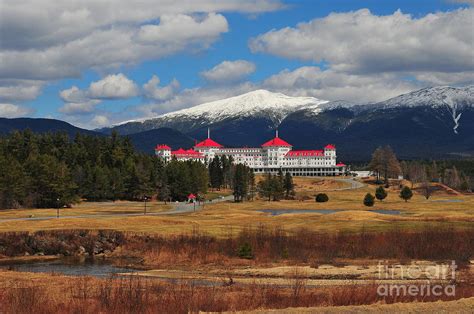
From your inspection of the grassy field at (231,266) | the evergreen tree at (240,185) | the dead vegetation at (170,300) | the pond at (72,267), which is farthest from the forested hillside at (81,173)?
the dead vegetation at (170,300)

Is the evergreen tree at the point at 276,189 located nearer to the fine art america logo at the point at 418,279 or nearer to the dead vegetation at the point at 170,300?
the fine art america logo at the point at 418,279

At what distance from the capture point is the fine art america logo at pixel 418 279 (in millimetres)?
34938

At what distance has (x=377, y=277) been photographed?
44344 mm

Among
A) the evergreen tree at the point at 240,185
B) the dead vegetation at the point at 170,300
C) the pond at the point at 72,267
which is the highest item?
the evergreen tree at the point at 240,185

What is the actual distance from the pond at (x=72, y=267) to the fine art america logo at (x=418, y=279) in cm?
2033

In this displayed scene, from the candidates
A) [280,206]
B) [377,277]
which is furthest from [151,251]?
[280,206]

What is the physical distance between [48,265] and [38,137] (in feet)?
412

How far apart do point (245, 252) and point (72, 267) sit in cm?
1483

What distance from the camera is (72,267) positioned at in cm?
5444

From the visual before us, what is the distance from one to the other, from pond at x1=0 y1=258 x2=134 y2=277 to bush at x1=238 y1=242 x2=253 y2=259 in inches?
386

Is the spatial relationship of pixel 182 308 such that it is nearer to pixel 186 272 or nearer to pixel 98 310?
pixel 98 310

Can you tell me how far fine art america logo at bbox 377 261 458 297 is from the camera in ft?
115

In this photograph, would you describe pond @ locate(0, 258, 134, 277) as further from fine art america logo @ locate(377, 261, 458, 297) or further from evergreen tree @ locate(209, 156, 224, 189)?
evergreen tree @ locate(209, 156, 224, 189)

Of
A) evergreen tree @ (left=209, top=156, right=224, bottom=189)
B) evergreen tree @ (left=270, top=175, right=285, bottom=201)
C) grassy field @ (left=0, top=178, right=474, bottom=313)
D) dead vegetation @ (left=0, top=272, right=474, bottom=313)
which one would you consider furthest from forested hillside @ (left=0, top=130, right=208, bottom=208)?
dead vegetation @ (left=0, top=272, right=474, bottom=313)
